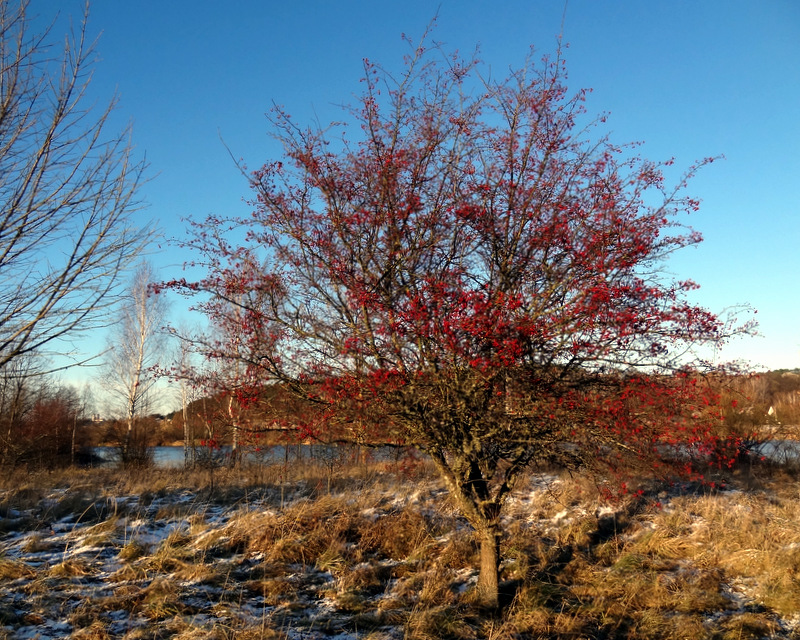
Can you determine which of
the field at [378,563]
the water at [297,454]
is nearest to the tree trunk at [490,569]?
the field at [378,563]

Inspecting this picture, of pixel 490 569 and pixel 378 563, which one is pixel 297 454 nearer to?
pixel 378 563

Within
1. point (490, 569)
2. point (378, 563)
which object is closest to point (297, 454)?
point (378, 563)

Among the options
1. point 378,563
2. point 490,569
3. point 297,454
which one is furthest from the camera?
point 297,454

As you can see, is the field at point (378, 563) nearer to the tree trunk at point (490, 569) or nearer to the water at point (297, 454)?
the tree trunk at point (490, 569)

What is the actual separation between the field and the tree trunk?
15cm

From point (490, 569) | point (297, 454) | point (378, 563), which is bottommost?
point (378, 563)

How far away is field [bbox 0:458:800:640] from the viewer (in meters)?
4.90

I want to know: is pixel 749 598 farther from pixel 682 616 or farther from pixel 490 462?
pixel 490 462

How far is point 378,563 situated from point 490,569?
1.72 meters

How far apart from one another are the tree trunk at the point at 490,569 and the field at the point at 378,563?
15 centimetres

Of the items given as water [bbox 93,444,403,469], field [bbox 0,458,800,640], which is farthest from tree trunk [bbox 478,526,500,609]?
water [bbox 93,444,403,469]

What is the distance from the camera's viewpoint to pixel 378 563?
21.5 feet

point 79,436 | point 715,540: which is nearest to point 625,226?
point 715,540

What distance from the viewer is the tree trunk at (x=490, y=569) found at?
5328mm
